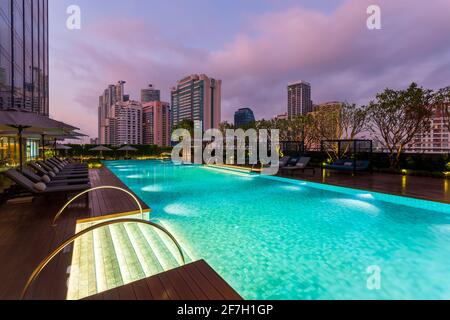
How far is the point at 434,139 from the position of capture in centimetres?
1066

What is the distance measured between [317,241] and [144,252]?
2966 millimetres

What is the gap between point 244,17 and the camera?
56.2 ft

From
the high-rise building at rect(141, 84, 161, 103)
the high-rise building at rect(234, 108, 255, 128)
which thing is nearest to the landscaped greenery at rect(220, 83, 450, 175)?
the high-rise building at rect(234, 108, 255, 128)

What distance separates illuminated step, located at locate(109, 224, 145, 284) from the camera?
264 centimetres

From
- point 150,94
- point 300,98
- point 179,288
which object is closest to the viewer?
point 179,288

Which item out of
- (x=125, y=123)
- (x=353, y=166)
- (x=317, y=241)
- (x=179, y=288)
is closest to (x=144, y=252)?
(x=179, y=288)

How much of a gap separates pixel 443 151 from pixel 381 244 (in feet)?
33.8

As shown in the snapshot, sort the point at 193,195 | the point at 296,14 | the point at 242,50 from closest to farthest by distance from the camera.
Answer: the point at 193,195, the point at 296,14, the point at 242,50

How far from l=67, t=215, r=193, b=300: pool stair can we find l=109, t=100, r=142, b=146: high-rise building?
71.8 m

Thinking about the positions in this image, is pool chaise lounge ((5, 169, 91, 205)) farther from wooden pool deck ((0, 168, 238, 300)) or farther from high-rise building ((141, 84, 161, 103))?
high-rise building ((141, 84, 161, 103))

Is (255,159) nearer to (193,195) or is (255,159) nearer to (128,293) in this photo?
(193,195)

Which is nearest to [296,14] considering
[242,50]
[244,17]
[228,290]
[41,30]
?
[244,17]

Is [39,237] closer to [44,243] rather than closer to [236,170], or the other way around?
[44,243]
